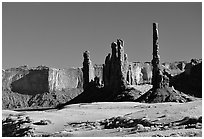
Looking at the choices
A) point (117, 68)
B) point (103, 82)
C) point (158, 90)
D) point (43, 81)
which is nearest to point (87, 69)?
point (103, 82)

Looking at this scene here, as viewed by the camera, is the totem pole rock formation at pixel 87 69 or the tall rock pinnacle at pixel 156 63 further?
the totem pole rock formation at pixel 87 69

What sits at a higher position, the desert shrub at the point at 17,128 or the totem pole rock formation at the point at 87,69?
the totem pole rock formation at the point at 87,69

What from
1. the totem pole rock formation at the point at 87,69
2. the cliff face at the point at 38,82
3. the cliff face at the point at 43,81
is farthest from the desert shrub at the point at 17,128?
the cliff face at the point at 38,82

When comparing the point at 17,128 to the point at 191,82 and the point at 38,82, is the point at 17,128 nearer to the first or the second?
the point at 191,82

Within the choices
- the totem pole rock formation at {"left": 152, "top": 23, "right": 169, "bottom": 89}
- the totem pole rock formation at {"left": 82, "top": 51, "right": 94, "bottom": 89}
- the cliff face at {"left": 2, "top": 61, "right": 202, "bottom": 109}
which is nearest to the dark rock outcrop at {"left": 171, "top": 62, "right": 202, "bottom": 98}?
the totem pole rock formation at {"left": 152, "top": 23, "right": 169, "bottom": 89}

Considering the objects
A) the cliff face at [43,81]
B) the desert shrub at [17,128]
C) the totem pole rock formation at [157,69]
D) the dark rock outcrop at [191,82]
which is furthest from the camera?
the cliff face at [43,81]

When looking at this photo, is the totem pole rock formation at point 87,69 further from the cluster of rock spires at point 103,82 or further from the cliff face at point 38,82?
the cliff face at point 38,82

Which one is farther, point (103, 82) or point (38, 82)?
point (38, 82)

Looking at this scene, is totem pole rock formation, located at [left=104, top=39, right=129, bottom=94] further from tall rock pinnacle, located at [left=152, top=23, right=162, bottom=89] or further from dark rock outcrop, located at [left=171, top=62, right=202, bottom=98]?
dark rock outcrop, located at [left=171, top=62, right=202, bottom=98]

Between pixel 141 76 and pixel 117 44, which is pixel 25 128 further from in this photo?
pixel 141 76
